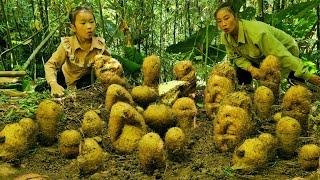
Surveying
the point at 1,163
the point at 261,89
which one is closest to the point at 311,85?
the point at 261,89

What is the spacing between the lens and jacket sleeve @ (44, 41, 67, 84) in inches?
184

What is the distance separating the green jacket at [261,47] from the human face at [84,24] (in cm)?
137

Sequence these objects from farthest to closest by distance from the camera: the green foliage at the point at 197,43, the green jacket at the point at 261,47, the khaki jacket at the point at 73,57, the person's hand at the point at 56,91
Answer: the green foliage at the point at 197,43 → the khaki jacket at the point at 73,57 → the green jacket at the point at 261,47 → the person's hand at the point at 56,91

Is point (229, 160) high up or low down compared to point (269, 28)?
down

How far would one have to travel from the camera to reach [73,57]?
4.92 metres

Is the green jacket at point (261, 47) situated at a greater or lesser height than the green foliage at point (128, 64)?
greater

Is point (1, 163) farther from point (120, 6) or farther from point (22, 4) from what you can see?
point (22, 4)

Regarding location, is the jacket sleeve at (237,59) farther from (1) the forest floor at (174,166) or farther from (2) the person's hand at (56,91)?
(2) the person's hand at (56,91)

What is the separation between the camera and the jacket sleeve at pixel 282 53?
4.56m

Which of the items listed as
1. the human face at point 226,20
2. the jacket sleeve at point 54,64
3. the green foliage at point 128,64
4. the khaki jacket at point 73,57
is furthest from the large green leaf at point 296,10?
the jacket sleeve at point 54,64

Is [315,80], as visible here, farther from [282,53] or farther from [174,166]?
[174,166]

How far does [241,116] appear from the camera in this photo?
3078mm

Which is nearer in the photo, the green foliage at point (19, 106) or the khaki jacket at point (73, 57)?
the green foliage at point (19, 106)

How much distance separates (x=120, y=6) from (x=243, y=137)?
10.5ft
